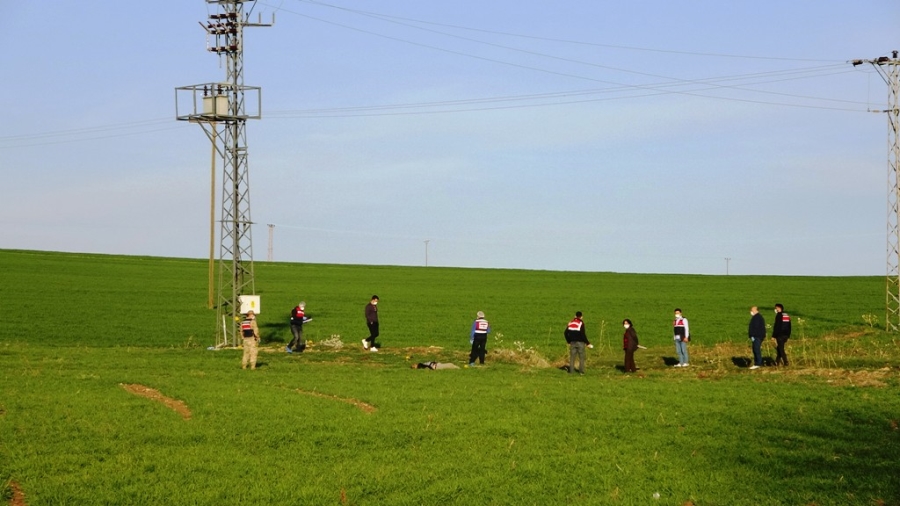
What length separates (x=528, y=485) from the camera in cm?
1614

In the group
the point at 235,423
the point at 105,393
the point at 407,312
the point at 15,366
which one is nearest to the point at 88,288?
the point at 407,312

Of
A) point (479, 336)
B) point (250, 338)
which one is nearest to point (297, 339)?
point (250, 338)

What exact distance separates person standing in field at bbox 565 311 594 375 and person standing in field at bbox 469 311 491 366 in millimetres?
3235

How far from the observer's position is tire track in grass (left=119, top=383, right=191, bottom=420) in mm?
22323

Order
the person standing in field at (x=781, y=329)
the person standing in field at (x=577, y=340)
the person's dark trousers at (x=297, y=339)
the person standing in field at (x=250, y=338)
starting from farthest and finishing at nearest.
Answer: the person's dark trousers at (x=297, y=339)
the person standing in field at (x=781, y=329)
the person standing in field at (x=577, y=340)
the person standing in field at (x=250, y=338)

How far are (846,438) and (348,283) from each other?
2654 inches

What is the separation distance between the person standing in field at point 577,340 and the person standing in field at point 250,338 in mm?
9944

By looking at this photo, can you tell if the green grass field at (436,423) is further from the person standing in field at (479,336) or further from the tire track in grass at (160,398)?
the person standing in field at (479,336)

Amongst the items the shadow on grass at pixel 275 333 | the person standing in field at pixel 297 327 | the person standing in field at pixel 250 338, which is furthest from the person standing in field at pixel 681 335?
the shadow on grass at pixel 275 333

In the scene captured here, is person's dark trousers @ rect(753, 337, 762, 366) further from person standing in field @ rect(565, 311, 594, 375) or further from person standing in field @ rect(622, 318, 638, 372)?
person standing in field @ rect(565, 311, 594, 375)

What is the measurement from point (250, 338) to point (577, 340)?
10433mm

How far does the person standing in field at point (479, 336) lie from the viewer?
33719 millimetres

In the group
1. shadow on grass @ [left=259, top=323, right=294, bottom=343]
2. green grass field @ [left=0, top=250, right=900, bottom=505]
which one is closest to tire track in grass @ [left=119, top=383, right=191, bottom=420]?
green grass field @ [left=0, top=250, right=900, bottom=505]

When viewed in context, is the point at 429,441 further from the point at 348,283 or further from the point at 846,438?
the point at 348,283
